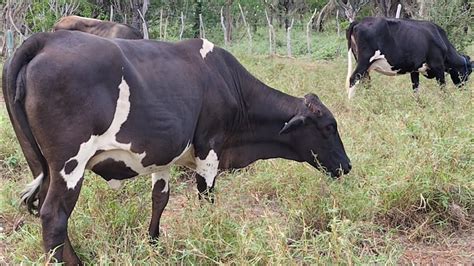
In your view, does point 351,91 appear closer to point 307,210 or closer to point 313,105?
point 313,105

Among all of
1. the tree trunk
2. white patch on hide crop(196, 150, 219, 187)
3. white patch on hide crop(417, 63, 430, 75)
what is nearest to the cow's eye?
white patch on hide crop(196, 150, 219, 187)

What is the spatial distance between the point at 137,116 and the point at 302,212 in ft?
4.40

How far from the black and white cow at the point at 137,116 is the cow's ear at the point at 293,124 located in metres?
0.01

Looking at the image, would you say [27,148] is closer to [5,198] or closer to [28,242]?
[28,242]

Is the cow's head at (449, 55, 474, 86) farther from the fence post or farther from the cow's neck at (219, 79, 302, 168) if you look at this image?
the fence post

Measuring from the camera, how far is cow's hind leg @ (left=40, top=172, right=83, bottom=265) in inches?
121

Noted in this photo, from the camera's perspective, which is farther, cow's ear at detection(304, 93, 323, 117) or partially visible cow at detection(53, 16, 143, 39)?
partially visible cow at detection(53, 16, 143, 39)

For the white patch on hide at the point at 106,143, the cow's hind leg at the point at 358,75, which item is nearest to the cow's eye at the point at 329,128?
the white patch on hide at the point at 106,143

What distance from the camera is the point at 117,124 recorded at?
3199 mm

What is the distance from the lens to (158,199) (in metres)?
4.03

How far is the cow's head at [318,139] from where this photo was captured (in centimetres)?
456

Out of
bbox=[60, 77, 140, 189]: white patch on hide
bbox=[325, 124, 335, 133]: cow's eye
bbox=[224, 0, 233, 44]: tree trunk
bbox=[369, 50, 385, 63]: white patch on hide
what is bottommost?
bbox=[224, 0, 233, 44]: tree trunk

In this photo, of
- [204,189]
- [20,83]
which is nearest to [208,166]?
[204,189]

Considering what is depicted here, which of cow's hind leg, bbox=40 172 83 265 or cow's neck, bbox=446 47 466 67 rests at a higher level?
cow's hind leg, bbox=40 172 83 265
